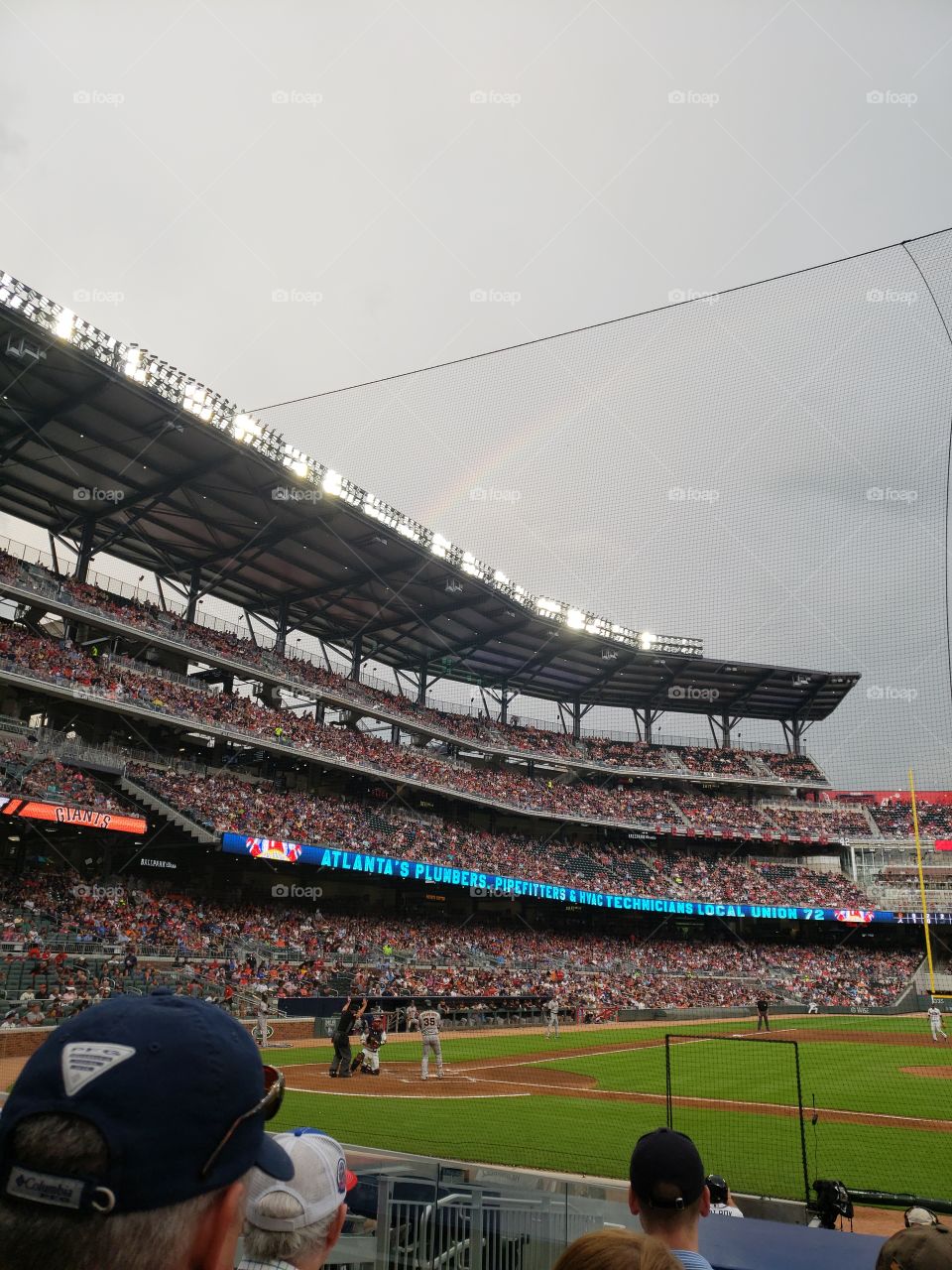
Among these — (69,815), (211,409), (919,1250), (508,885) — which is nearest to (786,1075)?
(69,815)

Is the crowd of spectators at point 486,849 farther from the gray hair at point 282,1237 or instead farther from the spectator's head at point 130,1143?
the spectator's head at point 130,1143

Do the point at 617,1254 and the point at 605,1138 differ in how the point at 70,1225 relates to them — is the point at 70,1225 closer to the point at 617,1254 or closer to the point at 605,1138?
the point at 617,1254

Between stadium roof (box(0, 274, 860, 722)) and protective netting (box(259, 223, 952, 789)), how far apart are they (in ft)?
16.4

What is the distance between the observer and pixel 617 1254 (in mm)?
2006

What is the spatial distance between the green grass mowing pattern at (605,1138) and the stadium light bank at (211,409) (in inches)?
488

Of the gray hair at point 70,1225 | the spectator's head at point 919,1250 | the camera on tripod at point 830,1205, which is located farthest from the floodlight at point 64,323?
the spectator's head at point 919,1250

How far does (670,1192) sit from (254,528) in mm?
36705

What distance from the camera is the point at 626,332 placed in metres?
14.6

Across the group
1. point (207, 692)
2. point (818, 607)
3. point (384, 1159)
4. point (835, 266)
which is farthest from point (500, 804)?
point (384, 1159)

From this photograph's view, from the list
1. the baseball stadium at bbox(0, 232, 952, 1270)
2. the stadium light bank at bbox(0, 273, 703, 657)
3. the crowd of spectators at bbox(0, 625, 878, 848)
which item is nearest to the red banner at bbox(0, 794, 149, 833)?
the baseball stadium at bbox(0, 232, 952, 1270)

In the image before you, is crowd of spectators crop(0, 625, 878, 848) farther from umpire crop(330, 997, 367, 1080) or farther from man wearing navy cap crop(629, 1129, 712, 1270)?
man wearing navy cap crop(629, 1129, 712, 1270)

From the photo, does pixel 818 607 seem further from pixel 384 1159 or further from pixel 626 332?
pixel 384 1159

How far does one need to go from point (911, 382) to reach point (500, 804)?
3849 centimetres

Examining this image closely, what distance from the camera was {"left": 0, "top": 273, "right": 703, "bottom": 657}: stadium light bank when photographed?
27.1 metres
